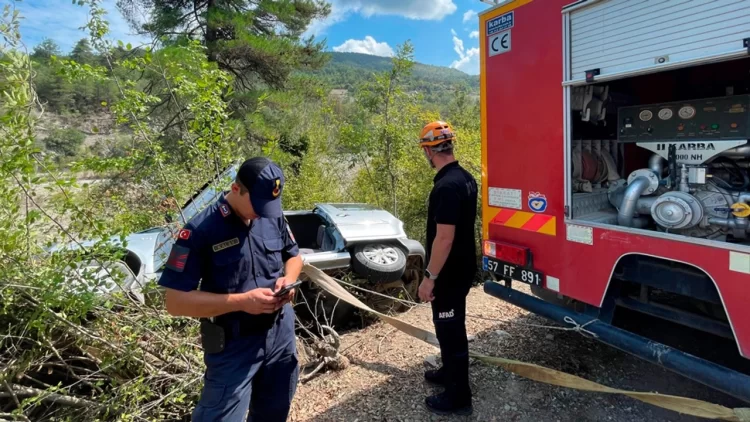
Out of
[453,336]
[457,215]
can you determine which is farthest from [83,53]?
[453,336]

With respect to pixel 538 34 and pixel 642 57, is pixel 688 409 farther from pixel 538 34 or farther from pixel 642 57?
pixel 538 34

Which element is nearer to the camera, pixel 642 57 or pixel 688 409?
pixel 688 409

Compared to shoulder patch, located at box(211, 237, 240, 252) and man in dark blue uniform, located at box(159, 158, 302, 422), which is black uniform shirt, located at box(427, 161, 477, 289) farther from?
shoulder patch, located at box(211, 237, 240, 252)

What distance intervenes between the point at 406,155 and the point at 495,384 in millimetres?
4987

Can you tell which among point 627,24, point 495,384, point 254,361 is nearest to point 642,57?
point 627,24

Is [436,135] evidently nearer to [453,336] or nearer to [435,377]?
[453,336]

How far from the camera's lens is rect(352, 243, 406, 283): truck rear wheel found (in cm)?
413

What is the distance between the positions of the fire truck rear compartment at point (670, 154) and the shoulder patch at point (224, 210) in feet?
7.06

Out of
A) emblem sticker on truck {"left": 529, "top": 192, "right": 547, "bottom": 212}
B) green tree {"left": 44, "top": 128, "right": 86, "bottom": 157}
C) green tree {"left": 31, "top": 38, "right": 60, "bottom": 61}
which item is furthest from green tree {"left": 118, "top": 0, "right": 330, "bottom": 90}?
emblem sticker on truck {"left": 529, "top": 192, "right": 547, "bottom": 212}

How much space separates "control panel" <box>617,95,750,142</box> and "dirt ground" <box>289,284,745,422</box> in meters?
1.81

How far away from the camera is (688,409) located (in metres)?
2.15

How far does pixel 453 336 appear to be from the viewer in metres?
2.75

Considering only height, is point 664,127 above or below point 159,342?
above

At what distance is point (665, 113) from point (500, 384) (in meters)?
2.21
